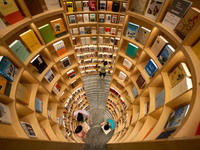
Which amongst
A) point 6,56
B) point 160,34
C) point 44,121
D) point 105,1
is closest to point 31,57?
point 6,56

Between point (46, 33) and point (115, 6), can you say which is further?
point (115, 6)

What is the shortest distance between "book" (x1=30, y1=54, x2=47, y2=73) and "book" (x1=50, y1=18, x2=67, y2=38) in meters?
0.91

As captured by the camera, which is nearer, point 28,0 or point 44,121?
point 28,0

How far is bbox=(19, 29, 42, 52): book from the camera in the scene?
250cm

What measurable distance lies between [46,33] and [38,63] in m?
0.85

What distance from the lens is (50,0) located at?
2.69m

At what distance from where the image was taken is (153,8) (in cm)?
229

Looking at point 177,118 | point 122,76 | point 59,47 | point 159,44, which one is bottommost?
point 122,76

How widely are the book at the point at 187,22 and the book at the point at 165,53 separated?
0.33m

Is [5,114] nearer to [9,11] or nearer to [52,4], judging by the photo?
[9,11]

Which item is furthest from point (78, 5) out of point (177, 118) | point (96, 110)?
point (96, 110)

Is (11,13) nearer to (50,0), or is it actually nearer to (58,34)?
(50,0)

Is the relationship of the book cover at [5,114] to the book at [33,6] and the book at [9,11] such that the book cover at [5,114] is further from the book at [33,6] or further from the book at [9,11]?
the book at [33,6]

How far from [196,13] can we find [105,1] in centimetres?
472
